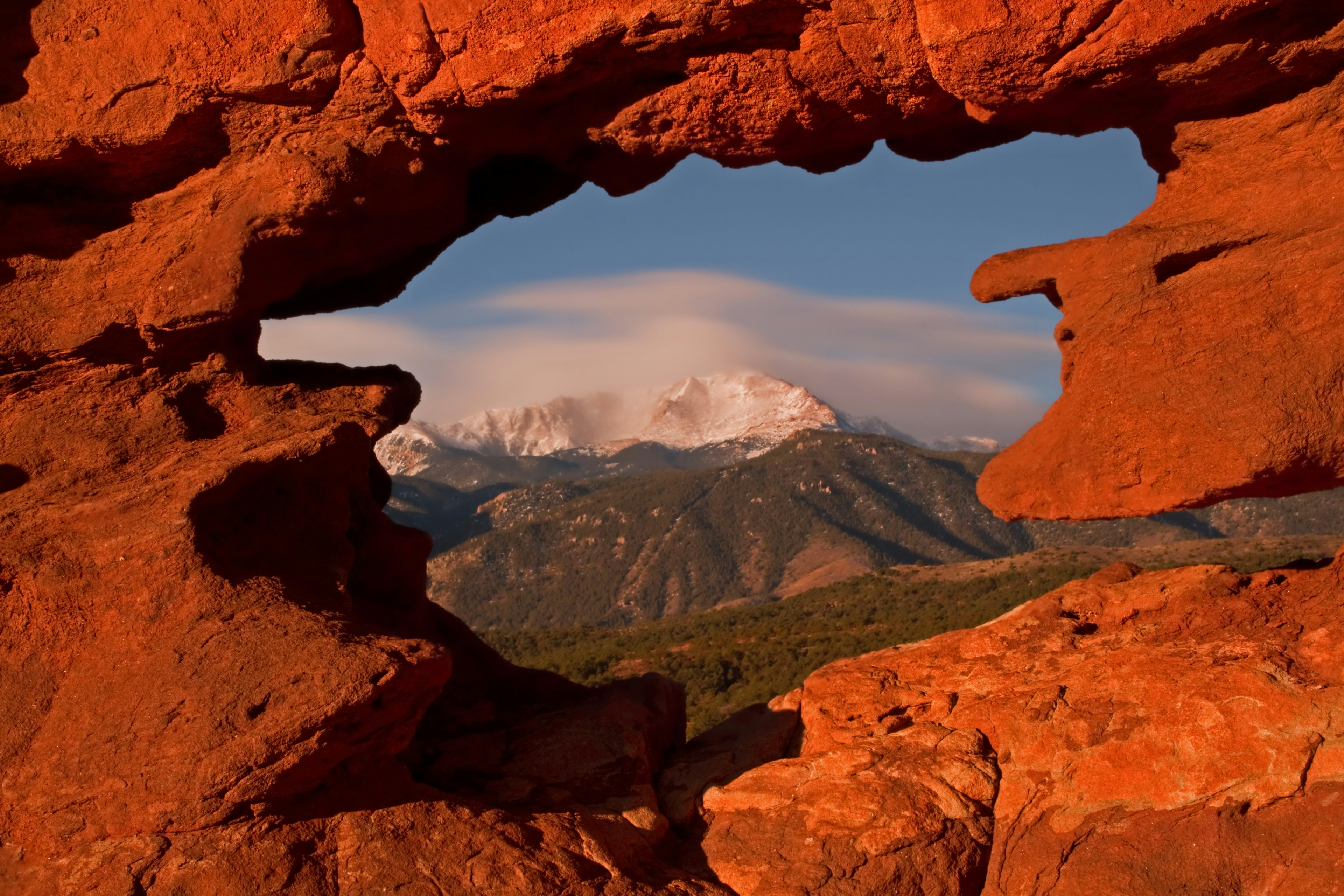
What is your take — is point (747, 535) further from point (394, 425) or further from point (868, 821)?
point (868, 821)

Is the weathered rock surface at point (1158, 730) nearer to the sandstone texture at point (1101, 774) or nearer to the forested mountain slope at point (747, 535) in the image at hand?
the sandstone texture at point (1101, 774)

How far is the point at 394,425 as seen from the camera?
1247cm

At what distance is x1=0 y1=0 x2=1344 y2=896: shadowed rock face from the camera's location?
890 cm

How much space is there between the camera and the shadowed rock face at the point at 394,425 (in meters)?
8.90

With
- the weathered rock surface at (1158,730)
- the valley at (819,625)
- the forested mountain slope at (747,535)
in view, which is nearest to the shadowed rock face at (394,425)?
the weathered rock surface at (1158,730)

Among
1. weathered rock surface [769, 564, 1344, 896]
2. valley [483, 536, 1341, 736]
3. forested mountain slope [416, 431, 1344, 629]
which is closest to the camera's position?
weathered rock surface [769, 564, 1344, 896]

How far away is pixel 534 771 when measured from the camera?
1141 centimetres

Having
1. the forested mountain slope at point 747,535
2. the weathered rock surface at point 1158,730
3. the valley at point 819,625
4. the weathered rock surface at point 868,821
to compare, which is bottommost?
the forested mountain slope at point 747,535

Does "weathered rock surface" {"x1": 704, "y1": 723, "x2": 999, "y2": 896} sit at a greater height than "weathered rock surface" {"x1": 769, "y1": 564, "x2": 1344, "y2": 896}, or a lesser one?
lesser

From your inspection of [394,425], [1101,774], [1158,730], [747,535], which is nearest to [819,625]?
[394,425]

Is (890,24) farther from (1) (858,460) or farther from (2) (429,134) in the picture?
(1) (858,460)

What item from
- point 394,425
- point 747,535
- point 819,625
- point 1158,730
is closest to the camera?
point 1158,730

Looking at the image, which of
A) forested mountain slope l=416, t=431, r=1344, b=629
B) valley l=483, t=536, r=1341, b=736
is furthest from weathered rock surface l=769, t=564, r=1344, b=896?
forested mountain slope l=416, t=431, r=1344, b=629

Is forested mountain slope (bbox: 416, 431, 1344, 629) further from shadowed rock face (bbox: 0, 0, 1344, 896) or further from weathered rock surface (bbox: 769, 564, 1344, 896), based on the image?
shadowed rock face (bbox: 0, 0, 1344, 896)
